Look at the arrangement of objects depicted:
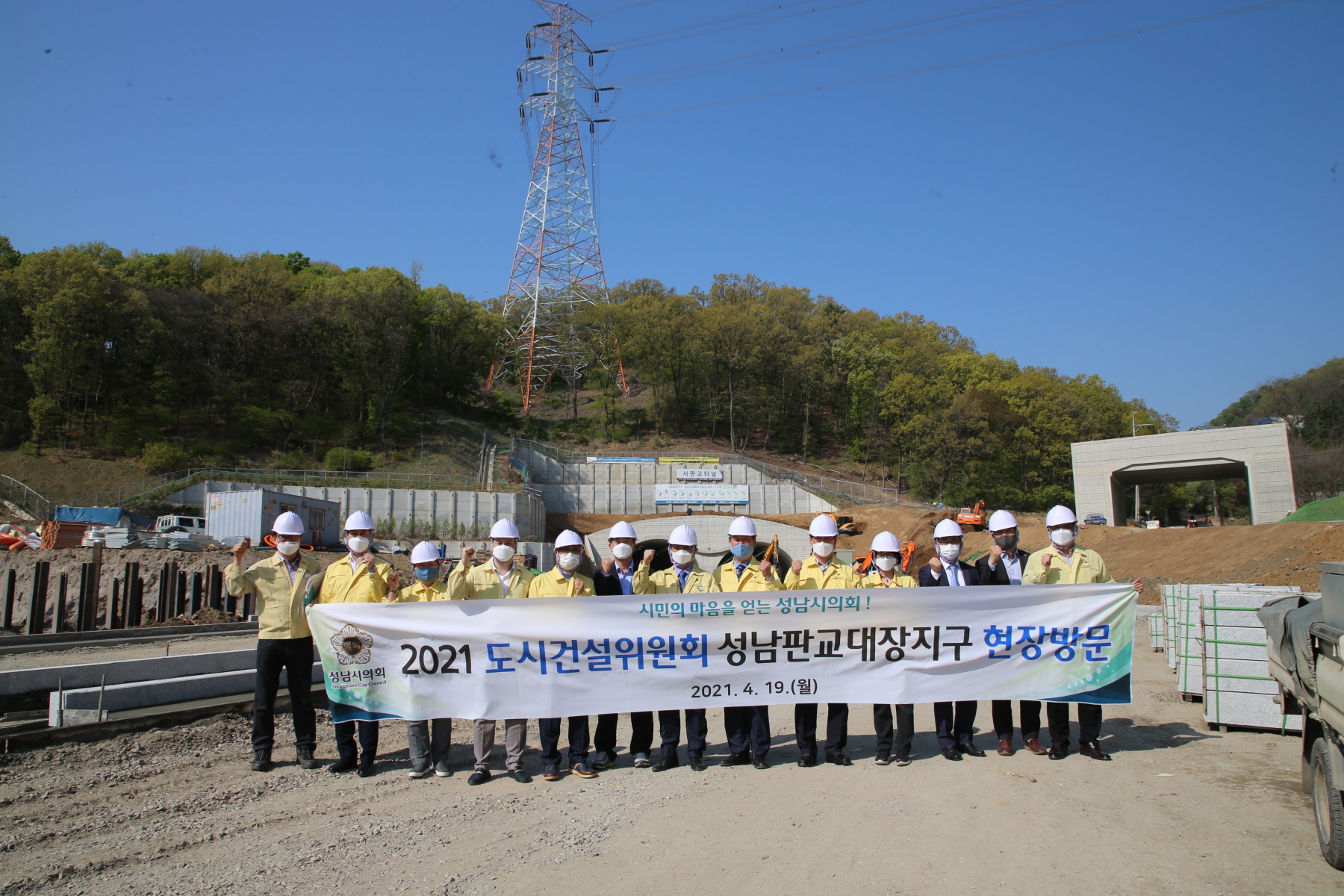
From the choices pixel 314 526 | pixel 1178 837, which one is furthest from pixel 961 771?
pixel 314 526

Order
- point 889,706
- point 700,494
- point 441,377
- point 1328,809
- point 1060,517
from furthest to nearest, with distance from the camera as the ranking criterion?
point 441,377
point 700,494
point 1060,517
point 889,706
point 1328,809

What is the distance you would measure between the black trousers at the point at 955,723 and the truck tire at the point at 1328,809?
8.79 ft

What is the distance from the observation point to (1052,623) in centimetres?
751

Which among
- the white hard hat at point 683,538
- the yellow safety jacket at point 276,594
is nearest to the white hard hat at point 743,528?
the white hard hat at point 683,538

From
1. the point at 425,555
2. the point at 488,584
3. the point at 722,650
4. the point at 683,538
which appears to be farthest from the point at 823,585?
the point at 425,555

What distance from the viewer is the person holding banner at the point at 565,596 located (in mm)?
7117

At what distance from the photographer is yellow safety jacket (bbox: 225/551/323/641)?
7387 millimetres

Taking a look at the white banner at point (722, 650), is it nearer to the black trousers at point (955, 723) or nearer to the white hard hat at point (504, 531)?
the black trousers at point (955, 723)

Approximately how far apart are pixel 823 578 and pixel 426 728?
3.87 m

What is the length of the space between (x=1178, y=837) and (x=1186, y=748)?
2702mm

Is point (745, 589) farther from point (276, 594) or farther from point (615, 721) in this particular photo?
point (276, 594)

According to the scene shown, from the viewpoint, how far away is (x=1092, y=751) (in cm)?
735

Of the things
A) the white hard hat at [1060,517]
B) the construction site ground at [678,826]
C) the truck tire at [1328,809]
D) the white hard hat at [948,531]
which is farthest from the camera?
the white hard hat at [1060,517]

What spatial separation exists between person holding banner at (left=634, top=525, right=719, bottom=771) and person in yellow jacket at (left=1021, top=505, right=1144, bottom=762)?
122 inches
